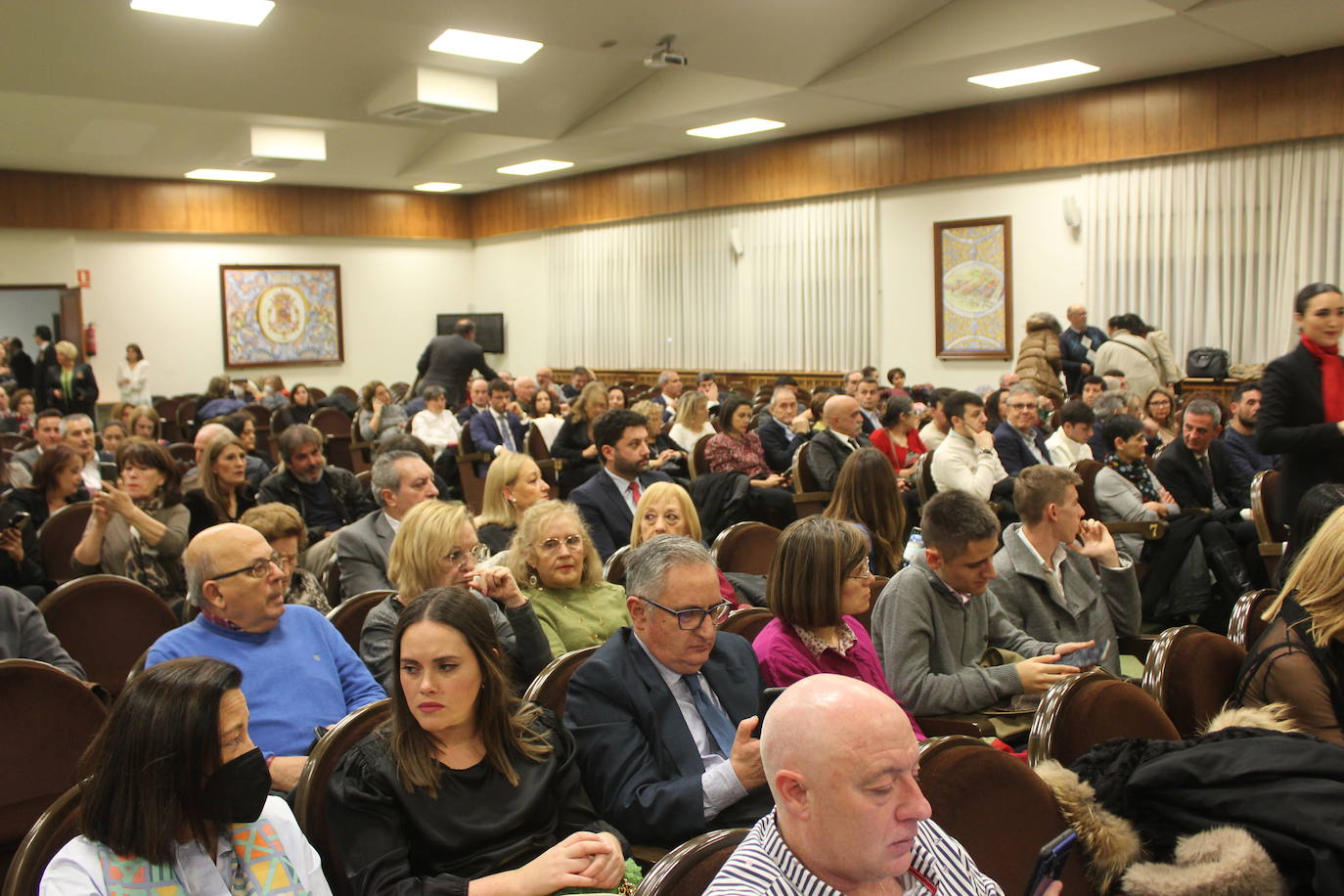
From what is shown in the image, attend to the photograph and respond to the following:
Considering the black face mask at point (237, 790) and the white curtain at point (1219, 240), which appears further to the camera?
the white curtain at point (1219, 240)

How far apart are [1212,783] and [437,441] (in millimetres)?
8697

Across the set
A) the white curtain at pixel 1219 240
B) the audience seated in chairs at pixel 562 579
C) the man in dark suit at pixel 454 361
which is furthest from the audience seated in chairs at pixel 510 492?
the white curtain at pixel 1219 240

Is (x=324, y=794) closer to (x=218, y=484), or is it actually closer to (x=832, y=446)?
(x=218, y=484)

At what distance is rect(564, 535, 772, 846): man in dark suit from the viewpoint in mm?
2250

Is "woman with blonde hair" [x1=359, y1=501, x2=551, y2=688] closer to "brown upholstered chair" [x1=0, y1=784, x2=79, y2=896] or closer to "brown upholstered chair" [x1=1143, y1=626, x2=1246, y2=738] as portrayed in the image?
"brown upholstered chair" [x1=0, y1=784, x2=79, y2=896]

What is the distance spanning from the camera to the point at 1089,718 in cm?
234

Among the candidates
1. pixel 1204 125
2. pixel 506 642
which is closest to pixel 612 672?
pixel 506 642

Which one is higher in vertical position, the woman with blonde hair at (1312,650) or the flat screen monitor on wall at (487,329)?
the flat screen monitor on wall at (487,329)

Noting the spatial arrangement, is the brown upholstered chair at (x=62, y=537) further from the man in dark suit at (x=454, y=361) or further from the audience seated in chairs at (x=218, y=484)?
the man in dark suit at (x=454, y=361)

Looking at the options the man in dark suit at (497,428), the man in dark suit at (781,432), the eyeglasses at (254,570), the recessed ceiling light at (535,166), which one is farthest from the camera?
the recessed ceiling light at (535,166)

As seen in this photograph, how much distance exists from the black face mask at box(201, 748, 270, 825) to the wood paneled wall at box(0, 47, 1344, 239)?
10.8 meters

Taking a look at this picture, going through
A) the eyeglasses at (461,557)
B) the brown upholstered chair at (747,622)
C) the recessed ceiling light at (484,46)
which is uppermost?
the recessed ceiling light at (484,46)

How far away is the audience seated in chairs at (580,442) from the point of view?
26.3ft

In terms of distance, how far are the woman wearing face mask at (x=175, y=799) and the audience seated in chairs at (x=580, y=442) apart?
6.08 metres
